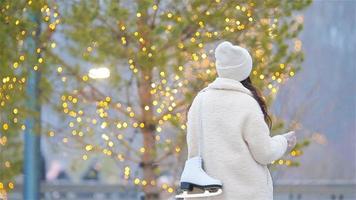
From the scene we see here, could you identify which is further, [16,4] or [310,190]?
[310,190]

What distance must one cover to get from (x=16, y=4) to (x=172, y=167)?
242 centimetres

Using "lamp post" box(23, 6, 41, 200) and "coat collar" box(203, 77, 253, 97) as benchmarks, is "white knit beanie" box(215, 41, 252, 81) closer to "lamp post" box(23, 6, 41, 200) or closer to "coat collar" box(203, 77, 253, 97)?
"coat collar" box(203, 77, 253, 97)

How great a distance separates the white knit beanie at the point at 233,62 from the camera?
3.87 meters

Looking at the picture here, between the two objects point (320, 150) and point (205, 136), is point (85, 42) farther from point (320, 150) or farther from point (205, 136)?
point (320, 150)

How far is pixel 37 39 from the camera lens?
7770 millimetres

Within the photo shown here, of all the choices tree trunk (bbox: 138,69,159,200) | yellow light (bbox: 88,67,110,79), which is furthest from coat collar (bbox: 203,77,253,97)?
yellow light (bbox: 88,67,110,79)

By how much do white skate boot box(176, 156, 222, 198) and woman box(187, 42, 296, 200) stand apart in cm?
4

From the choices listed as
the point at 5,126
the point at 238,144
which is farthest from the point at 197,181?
the point at 5,126

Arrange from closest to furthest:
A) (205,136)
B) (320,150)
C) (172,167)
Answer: (205,136), (172,167), (320,150)

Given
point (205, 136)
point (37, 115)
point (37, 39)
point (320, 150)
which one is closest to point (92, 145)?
point (37, 115)

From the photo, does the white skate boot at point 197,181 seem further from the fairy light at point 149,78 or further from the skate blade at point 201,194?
the fairy light at point 149,78

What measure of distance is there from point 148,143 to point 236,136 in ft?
15.0

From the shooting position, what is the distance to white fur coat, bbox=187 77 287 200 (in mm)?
3773

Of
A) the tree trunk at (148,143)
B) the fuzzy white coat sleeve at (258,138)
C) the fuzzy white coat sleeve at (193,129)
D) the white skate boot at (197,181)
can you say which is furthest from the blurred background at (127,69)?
the fuzzy white coat sleeve at (258,138)
